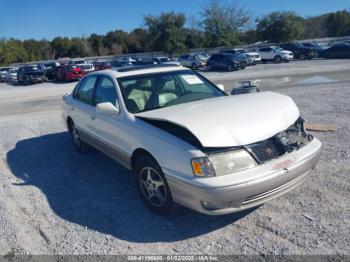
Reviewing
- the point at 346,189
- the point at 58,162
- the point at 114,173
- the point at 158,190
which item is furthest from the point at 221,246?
the point at 58,162

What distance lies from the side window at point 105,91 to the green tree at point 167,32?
1845 inches

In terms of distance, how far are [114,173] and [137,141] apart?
4.89 feet

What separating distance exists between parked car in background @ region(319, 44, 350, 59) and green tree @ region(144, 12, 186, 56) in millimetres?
23241

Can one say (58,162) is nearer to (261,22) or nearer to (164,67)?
(164,67)

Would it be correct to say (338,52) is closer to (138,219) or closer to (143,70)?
(143,70)

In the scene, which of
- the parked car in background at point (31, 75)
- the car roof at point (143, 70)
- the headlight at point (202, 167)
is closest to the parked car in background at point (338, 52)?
the parked car in background at point (31, 75)

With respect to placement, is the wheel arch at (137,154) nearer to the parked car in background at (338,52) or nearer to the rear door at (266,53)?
the rear door at (266,53)

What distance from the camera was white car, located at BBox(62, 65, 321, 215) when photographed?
3.14 metres

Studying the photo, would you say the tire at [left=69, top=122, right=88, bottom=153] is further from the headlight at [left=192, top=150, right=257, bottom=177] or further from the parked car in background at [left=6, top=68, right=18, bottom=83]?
the parked car in background at [left=6, top=68, right=18, bottom=83]

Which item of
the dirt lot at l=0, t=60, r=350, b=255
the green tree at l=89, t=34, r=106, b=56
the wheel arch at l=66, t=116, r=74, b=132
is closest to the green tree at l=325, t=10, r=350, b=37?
the green tree at l=89, t=34, r=106, b=56

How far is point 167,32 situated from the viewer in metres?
49.9

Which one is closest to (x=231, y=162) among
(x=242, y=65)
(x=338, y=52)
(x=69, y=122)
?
(x=69, y=122)

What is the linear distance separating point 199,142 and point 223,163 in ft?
0.99

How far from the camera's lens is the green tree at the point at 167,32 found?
164ft
